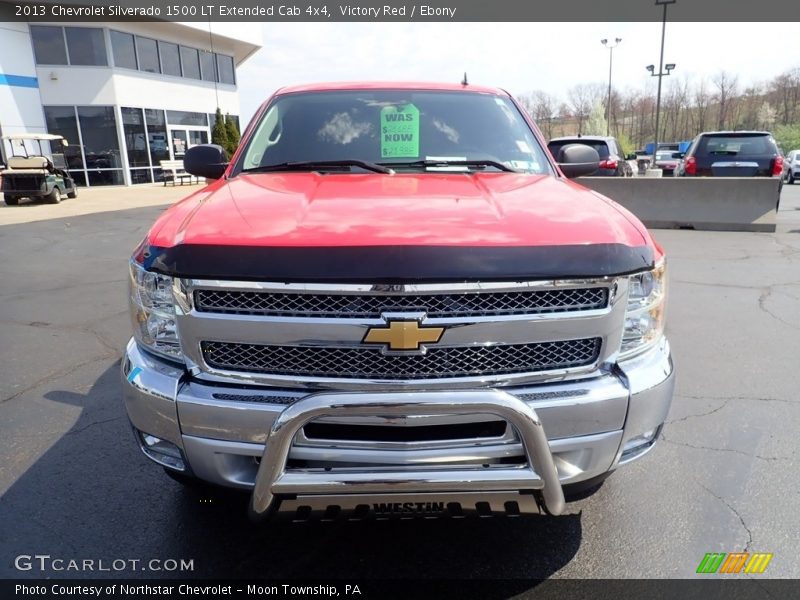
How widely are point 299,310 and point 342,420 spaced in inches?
14.5

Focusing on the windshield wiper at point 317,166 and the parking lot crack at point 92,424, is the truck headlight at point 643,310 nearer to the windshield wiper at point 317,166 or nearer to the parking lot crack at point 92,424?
the windshield wiper at point 317,166

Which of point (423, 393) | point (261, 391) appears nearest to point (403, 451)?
point (423, 393)

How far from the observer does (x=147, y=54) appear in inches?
1070

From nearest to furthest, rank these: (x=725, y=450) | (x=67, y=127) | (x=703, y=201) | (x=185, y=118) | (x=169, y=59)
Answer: (x=725, y=450)
(x=703, y=201)
(x=67, y=127)
(x=169, y=59)
(x=185, y=118)

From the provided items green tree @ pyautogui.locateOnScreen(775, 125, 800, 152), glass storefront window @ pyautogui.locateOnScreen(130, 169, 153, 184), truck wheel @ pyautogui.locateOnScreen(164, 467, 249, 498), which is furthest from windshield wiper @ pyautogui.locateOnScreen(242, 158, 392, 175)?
green tree @ pyautogui.locateOnScreen(775, 125, 800, 152)

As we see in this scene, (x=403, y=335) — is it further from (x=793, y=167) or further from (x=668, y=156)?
(x=668, y=156)

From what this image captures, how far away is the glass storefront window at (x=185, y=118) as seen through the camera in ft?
93.7

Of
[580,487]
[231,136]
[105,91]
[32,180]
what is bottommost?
[580,487]

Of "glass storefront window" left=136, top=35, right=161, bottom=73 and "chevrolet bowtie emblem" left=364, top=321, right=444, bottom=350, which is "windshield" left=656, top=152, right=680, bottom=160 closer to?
"glass storefront window" left=136, top=35, right=161, bottom=73

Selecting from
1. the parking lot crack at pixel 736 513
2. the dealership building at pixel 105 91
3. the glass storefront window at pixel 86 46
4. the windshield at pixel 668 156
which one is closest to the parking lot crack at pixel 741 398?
the parking lot crack at pixel 736 513

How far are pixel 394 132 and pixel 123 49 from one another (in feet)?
91.2

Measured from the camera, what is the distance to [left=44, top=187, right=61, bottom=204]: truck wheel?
59.4 ft

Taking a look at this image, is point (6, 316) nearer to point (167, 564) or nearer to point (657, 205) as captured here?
point (167, 564)

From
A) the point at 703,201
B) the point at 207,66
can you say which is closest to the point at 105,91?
the point at 207,66
